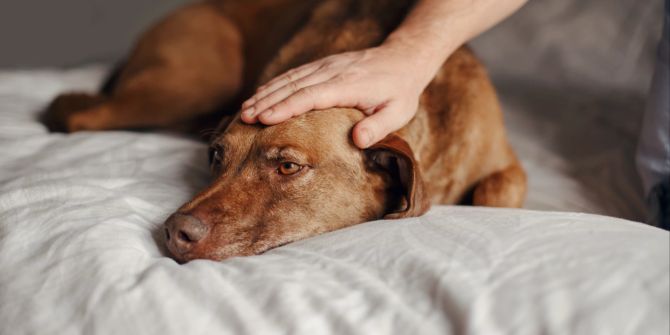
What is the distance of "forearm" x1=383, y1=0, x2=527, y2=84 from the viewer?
7.73 feet

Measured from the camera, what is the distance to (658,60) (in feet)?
8.10

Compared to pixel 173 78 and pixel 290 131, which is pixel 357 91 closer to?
pixel 290 131

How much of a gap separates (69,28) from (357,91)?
4194mm

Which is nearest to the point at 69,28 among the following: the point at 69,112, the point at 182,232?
the point at 69,112

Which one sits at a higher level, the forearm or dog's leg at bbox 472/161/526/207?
the forearm

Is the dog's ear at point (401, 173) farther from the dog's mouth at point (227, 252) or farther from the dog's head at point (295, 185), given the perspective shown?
the dog's mouth at point (227, 252)

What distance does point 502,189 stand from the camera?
2590 mm

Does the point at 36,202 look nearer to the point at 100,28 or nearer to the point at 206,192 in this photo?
the point at 206,192

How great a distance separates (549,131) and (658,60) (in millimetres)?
964

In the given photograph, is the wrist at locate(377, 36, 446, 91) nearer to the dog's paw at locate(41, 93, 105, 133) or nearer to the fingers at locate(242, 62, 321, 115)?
the fingers at locate(242, 62, 321, 115)

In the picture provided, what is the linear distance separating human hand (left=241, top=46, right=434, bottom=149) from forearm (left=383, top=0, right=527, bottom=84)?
6 centimetres

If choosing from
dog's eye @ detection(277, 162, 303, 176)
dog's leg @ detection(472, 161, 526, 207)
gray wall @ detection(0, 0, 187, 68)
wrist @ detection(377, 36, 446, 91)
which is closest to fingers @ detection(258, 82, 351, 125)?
dog's eye @ detection(277, 162, 303, 176)

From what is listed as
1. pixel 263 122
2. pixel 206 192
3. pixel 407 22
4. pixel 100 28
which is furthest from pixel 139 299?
pixel 100 28

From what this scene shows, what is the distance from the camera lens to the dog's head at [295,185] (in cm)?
192
